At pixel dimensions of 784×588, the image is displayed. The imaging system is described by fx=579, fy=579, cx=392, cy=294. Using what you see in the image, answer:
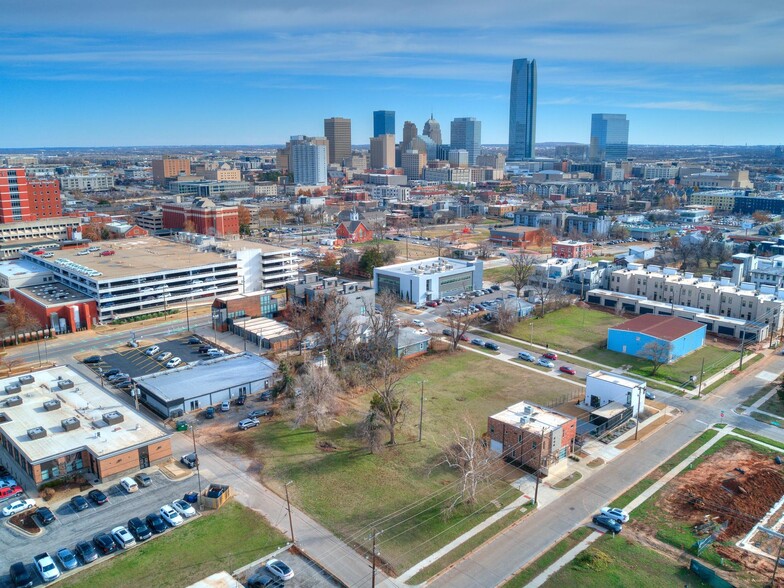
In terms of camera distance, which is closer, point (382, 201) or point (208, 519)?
point (208, 519)

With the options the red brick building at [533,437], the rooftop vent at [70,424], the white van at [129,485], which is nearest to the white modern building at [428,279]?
the red brick building at [533,437]

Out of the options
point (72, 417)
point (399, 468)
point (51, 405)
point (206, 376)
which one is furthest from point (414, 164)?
point (399, 468)

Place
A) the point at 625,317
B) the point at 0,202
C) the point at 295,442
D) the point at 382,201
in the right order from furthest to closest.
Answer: the point at 382,201, the point at 0,202, the point at 625,317, the point at 295,442

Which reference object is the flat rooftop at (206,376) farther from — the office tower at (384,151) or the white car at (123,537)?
the office tower at (384,151)

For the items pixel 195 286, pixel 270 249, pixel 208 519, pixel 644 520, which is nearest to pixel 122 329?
pixel 195 286

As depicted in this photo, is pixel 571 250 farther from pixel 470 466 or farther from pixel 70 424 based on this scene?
pixel 70 424

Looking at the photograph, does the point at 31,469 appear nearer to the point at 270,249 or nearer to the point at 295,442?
the point at 295,442
